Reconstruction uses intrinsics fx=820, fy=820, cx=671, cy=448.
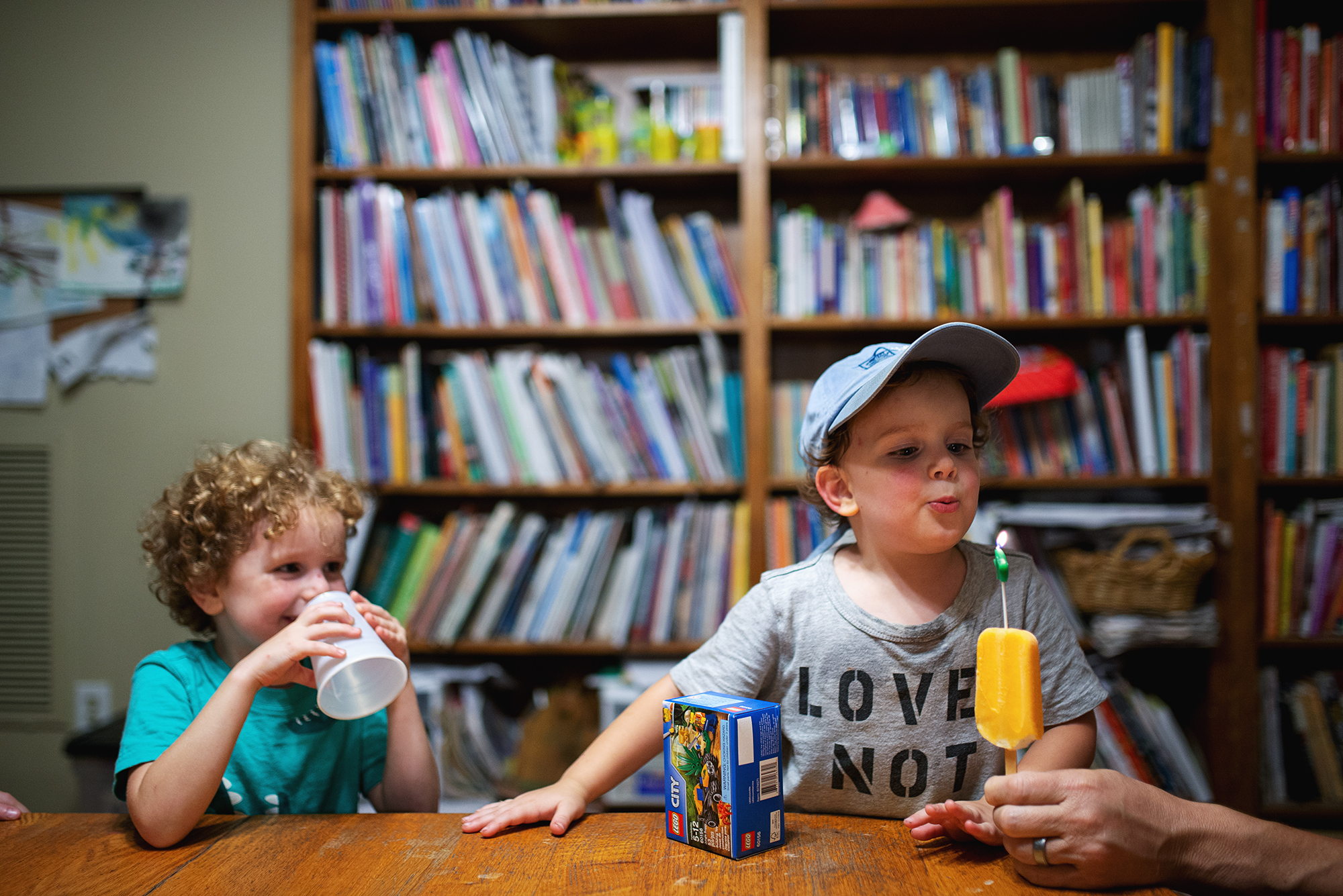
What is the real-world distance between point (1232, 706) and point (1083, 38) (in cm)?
183

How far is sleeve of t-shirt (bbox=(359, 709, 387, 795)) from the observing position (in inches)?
43.9

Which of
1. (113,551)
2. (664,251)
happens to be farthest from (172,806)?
(113,551)

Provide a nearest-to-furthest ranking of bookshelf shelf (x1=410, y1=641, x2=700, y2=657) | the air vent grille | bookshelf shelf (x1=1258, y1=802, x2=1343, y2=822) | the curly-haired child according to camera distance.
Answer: the curly-haired child < bookshelf shelf (x1=1258, y1=802, x2=1343, y2=822) < bookshelf shelf (x1=410, y1=641, x2=700, y2=657) < the air vent grille

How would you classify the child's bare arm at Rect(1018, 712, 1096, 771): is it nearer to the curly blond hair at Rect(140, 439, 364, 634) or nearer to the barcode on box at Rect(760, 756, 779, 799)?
the barcode on box at Rect(760, 756, 779, 799)

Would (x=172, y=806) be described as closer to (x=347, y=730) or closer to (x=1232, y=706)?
(x=347, y=730)

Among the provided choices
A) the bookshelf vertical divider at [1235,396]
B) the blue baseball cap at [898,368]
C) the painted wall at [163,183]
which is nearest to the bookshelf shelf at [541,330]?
the painted wall at [163,183]

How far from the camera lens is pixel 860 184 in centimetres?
234

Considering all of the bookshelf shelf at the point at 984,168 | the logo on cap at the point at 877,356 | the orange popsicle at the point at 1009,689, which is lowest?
the orange popsicle at the point at 1009,689

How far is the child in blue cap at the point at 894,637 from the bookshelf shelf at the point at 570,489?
1.14m

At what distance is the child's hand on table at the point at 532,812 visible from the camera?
816 millimetres

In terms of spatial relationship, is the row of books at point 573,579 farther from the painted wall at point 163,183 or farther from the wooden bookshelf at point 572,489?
the painted wall at point 163,183

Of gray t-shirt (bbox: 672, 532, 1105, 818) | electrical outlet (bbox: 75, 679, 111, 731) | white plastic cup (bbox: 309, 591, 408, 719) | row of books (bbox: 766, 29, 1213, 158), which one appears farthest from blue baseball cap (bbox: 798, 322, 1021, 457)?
electrical outlet (bbox: 75, 679, 111, 731)

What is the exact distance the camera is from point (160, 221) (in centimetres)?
236

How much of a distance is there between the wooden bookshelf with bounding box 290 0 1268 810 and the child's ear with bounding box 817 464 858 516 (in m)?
1.07
